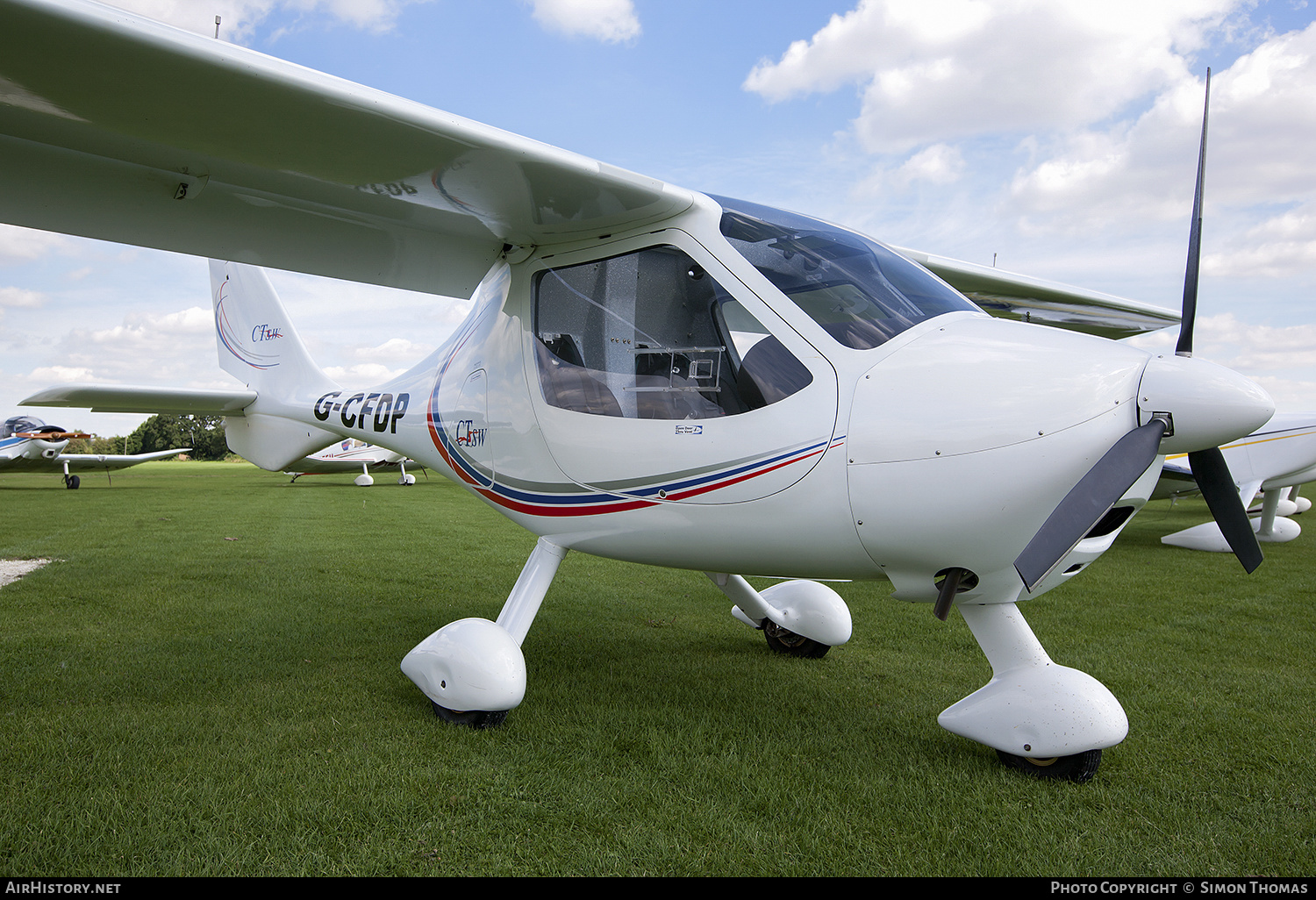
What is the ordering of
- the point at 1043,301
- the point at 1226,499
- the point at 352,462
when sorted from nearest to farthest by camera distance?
the point at 1226,499
the point at 1043,301
the point at 352,462

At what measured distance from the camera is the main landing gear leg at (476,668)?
3496mm

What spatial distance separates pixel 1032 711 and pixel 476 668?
2414 mm

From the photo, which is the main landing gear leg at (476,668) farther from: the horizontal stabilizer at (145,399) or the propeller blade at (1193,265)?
the horizontal stabilizer at (145,399)

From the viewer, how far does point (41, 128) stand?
3.18m

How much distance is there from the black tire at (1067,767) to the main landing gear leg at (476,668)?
220 centimetres

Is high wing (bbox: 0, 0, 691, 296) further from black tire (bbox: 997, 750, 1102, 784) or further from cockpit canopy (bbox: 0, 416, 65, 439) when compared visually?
cockpit canopy (bbox: 0, 416, 65, 439)

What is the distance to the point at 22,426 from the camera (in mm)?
24156

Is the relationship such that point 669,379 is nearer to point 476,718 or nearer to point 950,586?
point 950,586

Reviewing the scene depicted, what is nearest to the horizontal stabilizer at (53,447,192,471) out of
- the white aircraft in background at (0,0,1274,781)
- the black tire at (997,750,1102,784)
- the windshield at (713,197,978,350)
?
the white aircraft in background at (0,0,1274,781)

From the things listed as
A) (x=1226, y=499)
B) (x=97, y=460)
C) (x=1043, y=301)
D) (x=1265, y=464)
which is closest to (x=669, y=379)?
(x=1226, y=499)

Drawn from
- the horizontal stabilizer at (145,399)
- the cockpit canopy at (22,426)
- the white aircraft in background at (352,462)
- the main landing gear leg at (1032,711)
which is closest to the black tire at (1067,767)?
the main landing gear leg at (1032,711)

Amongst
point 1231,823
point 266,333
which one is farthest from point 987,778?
point 266,333

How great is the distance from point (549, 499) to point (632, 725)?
1.21 metres
